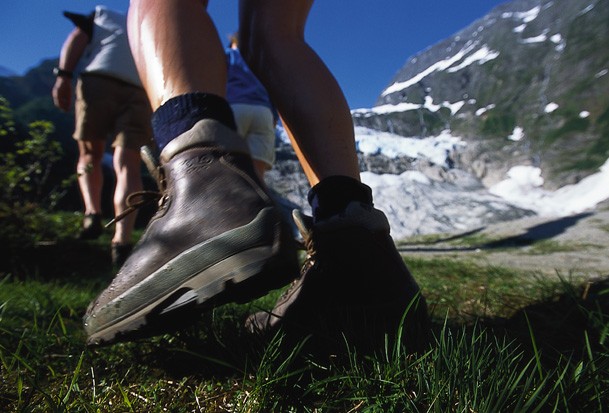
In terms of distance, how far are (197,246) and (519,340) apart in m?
0.75

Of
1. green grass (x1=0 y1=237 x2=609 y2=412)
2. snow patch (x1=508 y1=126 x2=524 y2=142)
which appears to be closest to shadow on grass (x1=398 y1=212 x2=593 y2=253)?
green grass (x1=0 y1=237 x2=609 y2=412)

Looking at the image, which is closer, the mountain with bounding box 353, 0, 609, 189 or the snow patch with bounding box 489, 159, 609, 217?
the snow patch with bounding box 489, 159, 609, 217

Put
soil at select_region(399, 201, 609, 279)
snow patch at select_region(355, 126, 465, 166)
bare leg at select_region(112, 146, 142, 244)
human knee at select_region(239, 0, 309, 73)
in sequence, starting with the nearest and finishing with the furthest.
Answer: human knee at select_region(239, 0, 309, 73) < bare leg at select_region(112, 146, 142, 244) < soil at select_region(399, 201, 609, 279) < snow patch at select_region(355, 126, 465, 166)

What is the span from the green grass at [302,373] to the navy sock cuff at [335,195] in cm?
34

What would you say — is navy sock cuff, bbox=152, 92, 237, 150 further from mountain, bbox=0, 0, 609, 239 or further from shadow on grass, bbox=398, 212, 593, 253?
mountain, bbox=0, 0, 609, 239

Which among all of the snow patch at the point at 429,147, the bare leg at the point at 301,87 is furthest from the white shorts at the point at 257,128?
the snow patch at the point at 429,147

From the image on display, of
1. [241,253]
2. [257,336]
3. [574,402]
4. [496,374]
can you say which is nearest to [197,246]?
[241,253]

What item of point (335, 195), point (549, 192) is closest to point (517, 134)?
point (549, 192)

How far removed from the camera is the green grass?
526 millimetres

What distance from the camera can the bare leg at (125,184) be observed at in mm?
2561

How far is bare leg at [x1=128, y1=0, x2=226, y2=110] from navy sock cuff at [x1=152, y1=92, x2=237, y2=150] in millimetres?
35

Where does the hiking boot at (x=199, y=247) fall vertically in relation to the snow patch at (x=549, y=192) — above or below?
above

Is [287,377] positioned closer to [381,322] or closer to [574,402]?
[381,322]

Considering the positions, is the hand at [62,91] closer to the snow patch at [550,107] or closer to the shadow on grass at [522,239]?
the shadow on grass at [522,239]
